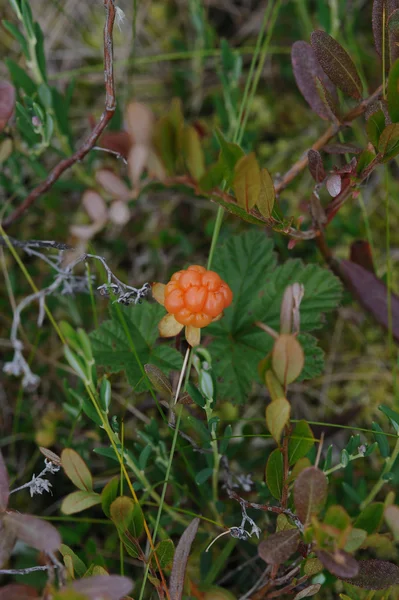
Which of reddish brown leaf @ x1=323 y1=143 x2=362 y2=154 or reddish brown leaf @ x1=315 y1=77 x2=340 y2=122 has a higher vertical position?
reddish brown leaf @ x1=315 y1=77 x2=340 y2=122

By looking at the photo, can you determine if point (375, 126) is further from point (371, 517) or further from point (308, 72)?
point (371, 517)

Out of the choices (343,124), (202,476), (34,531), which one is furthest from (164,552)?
(343,124)

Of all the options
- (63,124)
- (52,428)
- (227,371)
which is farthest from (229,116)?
(52,428)

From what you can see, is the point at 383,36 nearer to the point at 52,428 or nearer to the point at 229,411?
the point at 229,411

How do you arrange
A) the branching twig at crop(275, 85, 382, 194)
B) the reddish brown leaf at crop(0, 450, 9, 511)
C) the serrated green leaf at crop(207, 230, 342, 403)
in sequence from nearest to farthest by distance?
the reddish brown leaf at crop(0, 450, 9, 511) → the branching twig at crop(275, 85, 382, 194) → the serrated green leaf at crop(207, 230, 342, 403)

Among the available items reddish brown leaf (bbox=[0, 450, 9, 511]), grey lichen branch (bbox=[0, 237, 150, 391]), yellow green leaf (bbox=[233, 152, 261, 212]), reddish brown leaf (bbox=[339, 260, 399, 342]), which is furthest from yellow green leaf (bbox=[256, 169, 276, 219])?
reddish brown leaf (bbox=[0, 450, 9, 511])

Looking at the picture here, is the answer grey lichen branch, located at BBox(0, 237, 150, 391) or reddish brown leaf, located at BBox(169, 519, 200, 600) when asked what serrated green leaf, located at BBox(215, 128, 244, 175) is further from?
reddish brown leaf, located at BBox(169, 519, 200, 600)

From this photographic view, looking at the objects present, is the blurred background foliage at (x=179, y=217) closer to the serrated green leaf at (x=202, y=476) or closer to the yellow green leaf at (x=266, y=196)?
the serrated green leaf at (x=202, y=476)

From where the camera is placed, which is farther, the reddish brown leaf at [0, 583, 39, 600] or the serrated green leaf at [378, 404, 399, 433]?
the serrated green leaf at [378, 404, 399, 433]
